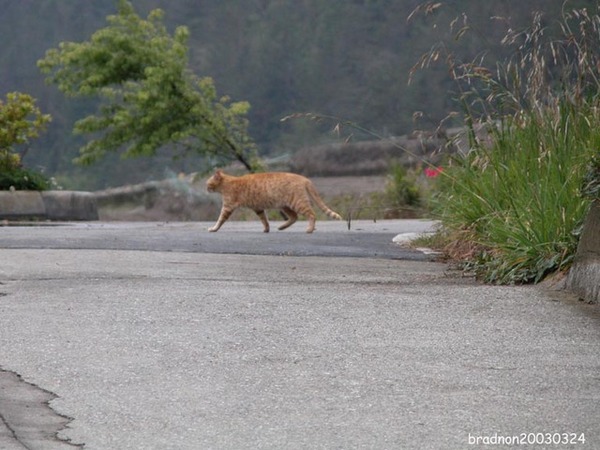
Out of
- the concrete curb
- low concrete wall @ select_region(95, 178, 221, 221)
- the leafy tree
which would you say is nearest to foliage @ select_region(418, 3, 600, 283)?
the concrete curb

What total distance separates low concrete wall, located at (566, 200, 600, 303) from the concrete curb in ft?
40.2

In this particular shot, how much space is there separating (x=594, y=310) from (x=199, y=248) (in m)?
4.79

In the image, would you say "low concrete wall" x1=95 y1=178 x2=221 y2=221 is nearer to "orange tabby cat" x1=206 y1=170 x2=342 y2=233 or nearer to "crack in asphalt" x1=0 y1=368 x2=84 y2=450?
"orange tabby cat" x1=206 y1=170 x2=342 y2=233

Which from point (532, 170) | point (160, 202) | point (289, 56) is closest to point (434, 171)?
point (532, 170)

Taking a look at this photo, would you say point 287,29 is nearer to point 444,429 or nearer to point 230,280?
point 230,280

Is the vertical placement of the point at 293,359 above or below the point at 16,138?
below

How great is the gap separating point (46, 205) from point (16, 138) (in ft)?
5.17

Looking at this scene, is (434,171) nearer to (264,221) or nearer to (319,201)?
(319,201)

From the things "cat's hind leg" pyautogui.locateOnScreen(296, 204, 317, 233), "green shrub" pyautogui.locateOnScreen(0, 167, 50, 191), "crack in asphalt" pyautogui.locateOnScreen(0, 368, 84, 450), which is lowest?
"crack in asphalt" pyautogui.locateOnScreen(0, 368, 84, 450)

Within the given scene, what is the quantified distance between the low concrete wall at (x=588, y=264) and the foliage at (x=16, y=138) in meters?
13.0

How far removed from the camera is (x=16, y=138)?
19.9m

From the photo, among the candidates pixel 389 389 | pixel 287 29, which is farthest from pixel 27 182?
pixel 389 389

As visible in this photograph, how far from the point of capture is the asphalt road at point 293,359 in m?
4.37

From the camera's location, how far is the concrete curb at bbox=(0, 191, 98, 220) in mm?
18234
